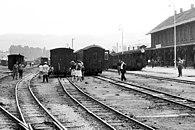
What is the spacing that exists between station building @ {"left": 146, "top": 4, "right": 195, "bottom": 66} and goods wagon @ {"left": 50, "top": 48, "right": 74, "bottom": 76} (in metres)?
16.2

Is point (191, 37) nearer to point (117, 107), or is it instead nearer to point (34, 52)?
point (117, 107)

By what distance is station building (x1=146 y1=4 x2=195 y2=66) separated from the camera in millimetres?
46019

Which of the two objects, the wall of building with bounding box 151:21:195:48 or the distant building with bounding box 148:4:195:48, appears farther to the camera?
the wall of building with bounding box 151:21:195:48

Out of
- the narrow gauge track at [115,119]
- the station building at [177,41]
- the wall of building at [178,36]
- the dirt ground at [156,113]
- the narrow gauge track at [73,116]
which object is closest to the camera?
the narrow gauge track at [115,119]

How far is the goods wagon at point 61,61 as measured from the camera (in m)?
31.4

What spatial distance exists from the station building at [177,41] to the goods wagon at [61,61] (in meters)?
16.2

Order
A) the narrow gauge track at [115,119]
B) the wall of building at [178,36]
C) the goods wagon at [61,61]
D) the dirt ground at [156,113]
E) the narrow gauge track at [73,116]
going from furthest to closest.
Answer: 1. the wall of building at [178,36]
2. the goods wagon at [61,61]
3. the dirt ground at [156,113]
4. the narrow gauge track at [73,116]
5. the narrow gauge track at [115,119]

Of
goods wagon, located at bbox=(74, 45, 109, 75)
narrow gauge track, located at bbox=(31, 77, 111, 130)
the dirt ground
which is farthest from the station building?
narrow gauge track, located at bbox=(31, 77, 111, 130)

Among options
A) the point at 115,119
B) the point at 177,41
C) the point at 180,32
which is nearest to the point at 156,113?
the point at 115,119

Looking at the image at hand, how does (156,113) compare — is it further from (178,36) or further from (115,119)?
(178,36)

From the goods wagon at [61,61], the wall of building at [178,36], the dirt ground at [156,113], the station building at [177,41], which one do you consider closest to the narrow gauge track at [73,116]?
the dirt ground at [156,113]

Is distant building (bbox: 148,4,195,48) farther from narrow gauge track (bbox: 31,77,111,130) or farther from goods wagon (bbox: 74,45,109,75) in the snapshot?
narrow gauge track (bbox: 31,77,111,130)

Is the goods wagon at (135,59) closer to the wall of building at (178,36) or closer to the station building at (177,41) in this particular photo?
the station building at (177,41)

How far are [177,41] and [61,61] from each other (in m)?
27.8
